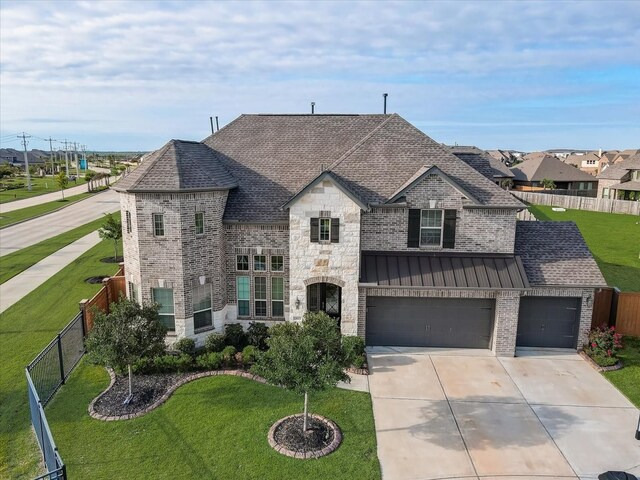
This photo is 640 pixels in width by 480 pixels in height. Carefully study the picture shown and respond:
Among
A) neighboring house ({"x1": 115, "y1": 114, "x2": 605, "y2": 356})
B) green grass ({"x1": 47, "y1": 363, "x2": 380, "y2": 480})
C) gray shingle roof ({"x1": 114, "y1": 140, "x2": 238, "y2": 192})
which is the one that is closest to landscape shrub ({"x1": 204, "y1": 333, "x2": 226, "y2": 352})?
neighboring house ({"x1": 115, "y1": 114, "x2": 605, "y2": 356})

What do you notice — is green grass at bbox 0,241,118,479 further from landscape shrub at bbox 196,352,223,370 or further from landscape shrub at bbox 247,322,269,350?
landscape shrub at bbox 247,322,269,350

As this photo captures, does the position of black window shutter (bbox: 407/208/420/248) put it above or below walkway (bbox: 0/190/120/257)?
above

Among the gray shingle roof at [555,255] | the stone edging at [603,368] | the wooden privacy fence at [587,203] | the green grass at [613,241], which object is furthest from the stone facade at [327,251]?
the wooden privacy fence at [587,203]

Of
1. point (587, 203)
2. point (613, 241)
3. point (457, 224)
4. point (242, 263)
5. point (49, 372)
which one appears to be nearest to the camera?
point (49, 372)

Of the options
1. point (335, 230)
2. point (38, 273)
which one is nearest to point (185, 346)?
point (335, 230)

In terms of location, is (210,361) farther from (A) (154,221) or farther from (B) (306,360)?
(B) (306,360)
